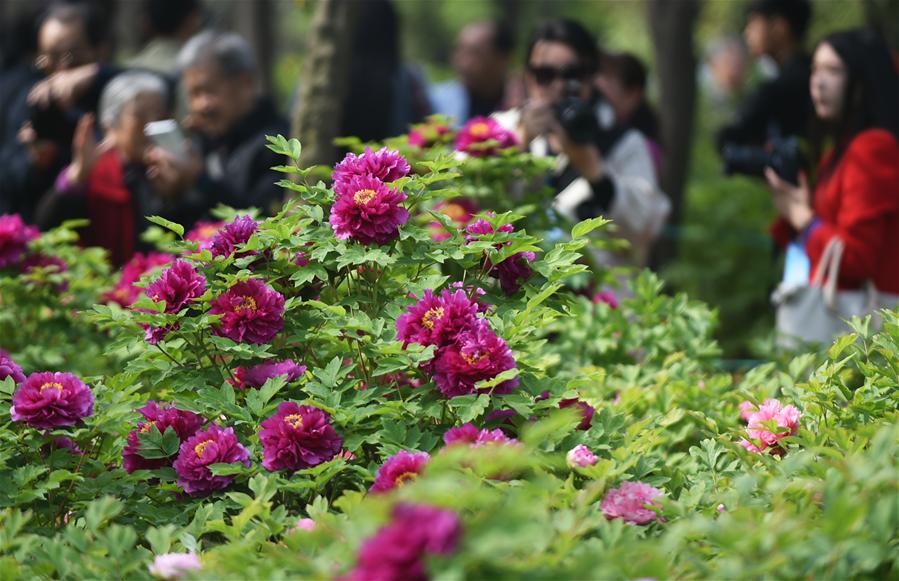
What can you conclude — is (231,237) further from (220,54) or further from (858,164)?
(220,54)

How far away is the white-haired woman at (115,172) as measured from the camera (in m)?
5.04

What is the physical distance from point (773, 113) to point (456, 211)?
A: 2.24 m

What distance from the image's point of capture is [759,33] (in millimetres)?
6145

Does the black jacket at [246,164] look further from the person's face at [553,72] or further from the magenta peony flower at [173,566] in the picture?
the magenta peony flower at [173,566]

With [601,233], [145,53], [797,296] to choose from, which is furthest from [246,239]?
[145,53]

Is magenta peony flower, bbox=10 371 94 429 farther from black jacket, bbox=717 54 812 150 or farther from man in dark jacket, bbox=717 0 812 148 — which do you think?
black jacket, bbox=717 54 812 150

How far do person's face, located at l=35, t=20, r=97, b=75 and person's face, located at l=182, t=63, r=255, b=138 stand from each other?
671 mm

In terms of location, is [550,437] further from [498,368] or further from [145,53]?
[145,53]

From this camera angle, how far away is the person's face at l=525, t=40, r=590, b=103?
15.5 ft

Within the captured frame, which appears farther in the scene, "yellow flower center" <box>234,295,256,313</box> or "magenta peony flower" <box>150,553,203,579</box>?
"yellow flower center" <box>234,295,256,313</box>

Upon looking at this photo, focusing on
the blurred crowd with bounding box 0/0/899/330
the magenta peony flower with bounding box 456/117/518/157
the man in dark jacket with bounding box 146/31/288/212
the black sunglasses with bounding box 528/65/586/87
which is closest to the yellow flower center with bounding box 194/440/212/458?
the magenta peony flower with bounding box 456/117/518/157

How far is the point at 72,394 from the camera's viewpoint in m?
2.35

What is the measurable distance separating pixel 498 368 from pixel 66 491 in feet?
2.92

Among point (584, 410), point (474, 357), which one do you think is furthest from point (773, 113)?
point (474, 357)
